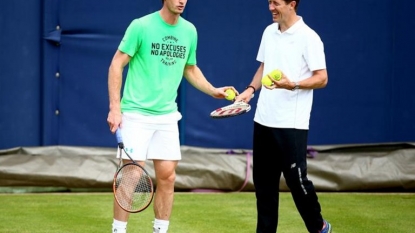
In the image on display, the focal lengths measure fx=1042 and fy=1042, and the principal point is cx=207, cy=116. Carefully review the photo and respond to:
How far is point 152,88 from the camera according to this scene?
694 centimetres

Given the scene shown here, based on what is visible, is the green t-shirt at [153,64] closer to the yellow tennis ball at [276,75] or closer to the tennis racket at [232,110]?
the tennis racket at [232,110]

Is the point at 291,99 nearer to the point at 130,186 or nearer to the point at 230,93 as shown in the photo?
the point at 230,93

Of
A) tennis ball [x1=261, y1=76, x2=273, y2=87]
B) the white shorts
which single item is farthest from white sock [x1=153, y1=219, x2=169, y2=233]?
tennis ball [x1=261, y1=76, x2=273, y2=87]

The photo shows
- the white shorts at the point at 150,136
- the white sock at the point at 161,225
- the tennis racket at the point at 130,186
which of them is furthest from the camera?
the white sock at the point at 161,225

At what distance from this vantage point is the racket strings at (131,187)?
6.66 metres

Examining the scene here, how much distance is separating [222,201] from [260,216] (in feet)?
7.68

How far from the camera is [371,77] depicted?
1082cm

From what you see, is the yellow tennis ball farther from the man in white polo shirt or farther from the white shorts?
the white shorts

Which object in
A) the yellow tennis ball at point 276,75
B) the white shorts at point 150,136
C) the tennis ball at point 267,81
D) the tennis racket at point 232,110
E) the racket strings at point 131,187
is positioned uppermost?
the yellow tennis ball at point 276,75

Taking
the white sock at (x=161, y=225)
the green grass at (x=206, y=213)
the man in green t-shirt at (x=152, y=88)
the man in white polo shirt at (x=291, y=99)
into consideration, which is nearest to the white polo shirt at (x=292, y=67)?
the man in white polo shirt at (x=291, y=99)

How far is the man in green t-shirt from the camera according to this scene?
6.86 metres

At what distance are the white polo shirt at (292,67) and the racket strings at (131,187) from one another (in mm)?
980

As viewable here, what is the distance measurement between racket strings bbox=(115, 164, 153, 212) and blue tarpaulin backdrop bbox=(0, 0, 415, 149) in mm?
3719

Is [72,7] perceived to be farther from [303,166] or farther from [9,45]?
[303,166]
